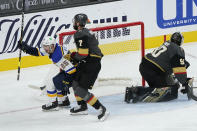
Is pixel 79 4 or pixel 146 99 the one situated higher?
pixel 79 4

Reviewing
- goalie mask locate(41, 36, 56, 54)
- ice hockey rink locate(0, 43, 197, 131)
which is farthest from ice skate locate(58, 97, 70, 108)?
goalie mask locate(41, 36, 56, 54)

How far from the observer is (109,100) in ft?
27.7

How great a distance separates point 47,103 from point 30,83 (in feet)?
5.45

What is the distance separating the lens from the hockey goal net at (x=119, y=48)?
29.0 feet

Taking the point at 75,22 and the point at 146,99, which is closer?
the point at 75,22

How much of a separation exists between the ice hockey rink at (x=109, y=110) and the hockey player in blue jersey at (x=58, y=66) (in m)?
0.16

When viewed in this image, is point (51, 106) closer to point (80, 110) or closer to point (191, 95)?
point (80, 110)

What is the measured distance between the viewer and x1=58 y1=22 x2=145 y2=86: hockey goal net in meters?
8.83

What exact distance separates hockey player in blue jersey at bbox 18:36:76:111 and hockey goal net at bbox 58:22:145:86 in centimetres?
95

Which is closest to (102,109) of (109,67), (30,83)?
(109,67)

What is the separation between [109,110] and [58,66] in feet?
2.73

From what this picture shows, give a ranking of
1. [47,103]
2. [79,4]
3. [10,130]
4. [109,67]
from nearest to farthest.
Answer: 1. [10,130]
2. [47,103]
3. [109,67]
4. [79,4]

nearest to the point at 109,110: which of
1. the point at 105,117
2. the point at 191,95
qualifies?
the point at 105,117

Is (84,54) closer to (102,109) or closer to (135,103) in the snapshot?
(102,109)
